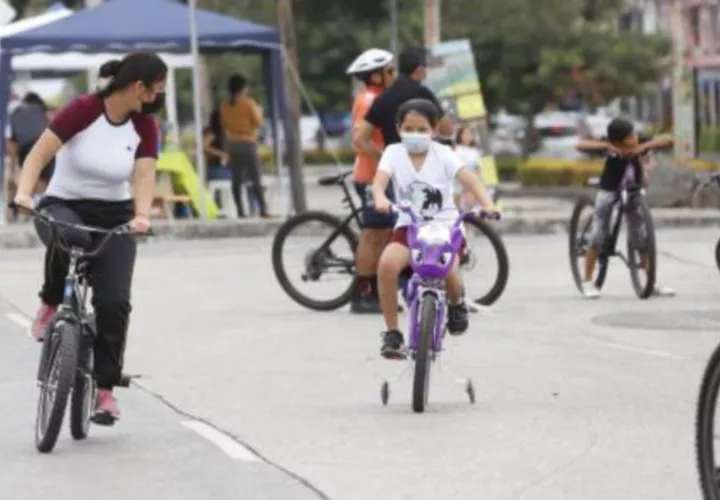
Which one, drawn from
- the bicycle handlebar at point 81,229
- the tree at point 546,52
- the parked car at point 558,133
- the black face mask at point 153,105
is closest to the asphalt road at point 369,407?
the bicycle handlebar at point 81,229

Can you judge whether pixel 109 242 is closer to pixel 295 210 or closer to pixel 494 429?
pixel 494 429

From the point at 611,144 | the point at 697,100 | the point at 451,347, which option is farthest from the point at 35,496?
the point at 697,100

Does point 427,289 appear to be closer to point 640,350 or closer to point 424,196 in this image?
point 424,196

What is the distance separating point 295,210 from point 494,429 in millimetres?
20950

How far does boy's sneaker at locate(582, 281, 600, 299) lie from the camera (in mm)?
19681

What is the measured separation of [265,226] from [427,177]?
1630cm

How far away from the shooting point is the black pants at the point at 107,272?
1135 centimetres

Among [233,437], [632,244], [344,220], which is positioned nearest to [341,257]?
[344,220]

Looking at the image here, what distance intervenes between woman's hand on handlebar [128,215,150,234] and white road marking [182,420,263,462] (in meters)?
1.01

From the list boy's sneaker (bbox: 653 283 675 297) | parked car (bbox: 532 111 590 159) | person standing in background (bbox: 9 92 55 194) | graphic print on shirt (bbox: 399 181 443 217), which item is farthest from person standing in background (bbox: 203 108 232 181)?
parked car (bbox: 532 111 590 159)

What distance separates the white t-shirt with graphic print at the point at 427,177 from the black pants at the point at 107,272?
2.05m

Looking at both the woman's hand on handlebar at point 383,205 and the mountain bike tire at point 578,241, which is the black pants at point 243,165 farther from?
the woman's hand on handlebar at point 383,205

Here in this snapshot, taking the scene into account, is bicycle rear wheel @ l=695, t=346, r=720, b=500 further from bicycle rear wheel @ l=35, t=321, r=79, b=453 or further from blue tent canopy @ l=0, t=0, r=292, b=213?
blue tent canopy @ l=0, t=0, r=292, b=213

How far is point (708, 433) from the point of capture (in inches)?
319
